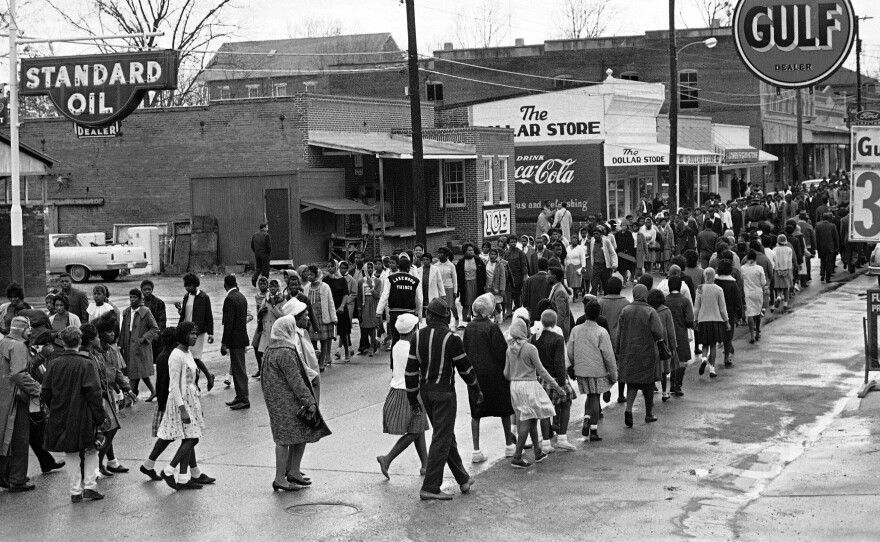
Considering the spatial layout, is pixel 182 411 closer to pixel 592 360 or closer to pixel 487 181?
pixel 592 360

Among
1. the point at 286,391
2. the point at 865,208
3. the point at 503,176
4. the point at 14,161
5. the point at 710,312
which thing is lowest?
the point at 286,391

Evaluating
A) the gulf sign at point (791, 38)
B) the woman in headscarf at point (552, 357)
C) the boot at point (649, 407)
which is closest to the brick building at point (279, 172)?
the boot at point (649, 407)

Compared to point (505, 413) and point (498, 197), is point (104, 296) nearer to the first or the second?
point (505, 413)

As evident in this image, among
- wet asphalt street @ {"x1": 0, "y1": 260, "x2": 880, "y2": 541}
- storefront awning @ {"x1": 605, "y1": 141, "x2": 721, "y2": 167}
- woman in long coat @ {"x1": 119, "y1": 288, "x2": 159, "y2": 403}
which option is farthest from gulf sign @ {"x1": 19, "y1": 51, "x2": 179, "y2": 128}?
storefront awning @ {"x1": 605, "y1": 141, "x2": 721, "y2": 167}

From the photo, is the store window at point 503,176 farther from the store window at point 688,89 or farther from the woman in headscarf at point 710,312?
the store window at point 688,89

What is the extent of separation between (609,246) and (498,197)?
15780 mm

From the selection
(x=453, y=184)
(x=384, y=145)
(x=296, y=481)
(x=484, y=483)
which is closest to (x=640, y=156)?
(x=453, y=184)

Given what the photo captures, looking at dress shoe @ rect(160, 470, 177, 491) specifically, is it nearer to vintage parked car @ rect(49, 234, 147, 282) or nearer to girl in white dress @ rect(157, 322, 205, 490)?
girl in white dress @ rect(157, 322, 205, 490)

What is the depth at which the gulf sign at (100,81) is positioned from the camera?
19.7 m

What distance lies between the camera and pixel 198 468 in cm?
1141

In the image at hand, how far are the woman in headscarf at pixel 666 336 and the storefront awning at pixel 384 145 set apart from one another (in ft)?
60.7

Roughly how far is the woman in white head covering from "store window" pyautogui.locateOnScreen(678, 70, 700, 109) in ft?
205

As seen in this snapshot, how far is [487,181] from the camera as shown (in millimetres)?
39719

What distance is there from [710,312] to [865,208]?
12.4 feet
